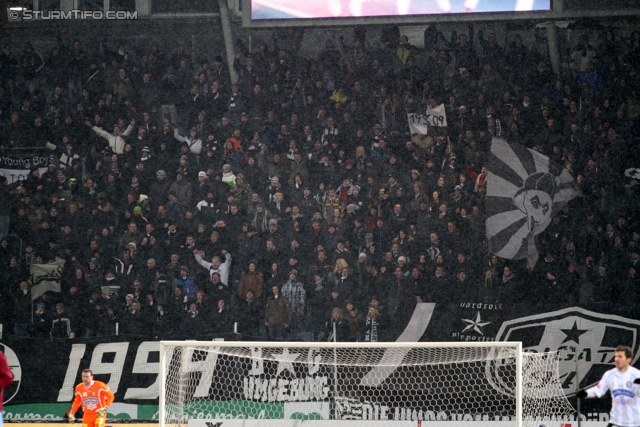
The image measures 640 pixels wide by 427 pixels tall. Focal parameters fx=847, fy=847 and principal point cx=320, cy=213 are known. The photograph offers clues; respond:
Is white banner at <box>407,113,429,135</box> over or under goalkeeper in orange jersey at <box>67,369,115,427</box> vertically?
over

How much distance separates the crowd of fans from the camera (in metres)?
13.5

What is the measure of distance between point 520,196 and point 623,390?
23.4 feet

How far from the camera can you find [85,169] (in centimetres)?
1455

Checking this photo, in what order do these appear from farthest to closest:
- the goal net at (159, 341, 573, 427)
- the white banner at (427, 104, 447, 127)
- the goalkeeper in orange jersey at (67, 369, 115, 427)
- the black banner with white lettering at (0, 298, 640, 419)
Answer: the white banner at (427, 104, 447, 127) < the black banner with white lettering at (0, 298, 640, 419) < the goal net at (159, 341, 573, 427) < the goalkeeper in orange jersey at (67, 369, 115, 427)

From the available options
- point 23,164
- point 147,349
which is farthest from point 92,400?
point 23,164

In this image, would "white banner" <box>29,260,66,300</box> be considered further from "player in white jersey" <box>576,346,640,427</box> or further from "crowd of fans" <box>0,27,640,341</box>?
"player in white jersey" <box>576,346,640,427</box>

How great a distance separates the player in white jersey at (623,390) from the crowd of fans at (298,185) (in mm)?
5752

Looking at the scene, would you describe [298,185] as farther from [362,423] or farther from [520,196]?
[362,423]

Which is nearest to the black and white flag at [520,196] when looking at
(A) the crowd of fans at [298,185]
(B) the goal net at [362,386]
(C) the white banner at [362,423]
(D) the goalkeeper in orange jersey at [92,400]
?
(A) the crowd of fans at [298,185]

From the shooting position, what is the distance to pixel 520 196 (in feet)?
46.4

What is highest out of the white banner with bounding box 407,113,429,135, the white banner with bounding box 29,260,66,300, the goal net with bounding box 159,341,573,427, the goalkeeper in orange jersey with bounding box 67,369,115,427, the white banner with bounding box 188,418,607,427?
the white banner with bounding box 407,113,429,135

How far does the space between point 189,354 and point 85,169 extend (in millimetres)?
5282

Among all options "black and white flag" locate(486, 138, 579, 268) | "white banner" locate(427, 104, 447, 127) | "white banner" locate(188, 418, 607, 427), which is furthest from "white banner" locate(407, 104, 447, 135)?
"white banner" locate(188, 418, 607, 427)

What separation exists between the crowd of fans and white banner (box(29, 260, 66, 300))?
13cm
